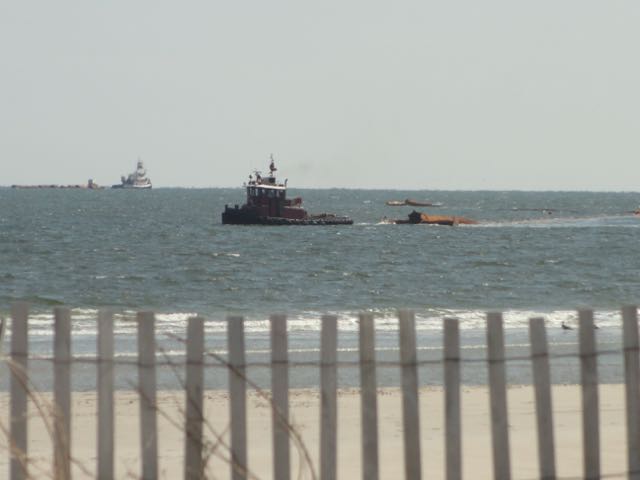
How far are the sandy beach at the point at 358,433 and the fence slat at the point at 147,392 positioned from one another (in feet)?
5.42

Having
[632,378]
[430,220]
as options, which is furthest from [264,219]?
[632,378]

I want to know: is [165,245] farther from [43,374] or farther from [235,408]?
[235,408]

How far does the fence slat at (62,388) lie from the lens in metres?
6.44

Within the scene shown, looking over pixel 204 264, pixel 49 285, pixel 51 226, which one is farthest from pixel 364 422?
pixel 51 226

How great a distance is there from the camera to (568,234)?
8606cm

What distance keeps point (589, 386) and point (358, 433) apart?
5.30 metres

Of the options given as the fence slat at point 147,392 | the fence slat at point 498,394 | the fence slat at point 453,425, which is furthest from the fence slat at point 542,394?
the fence slat at point 147,392

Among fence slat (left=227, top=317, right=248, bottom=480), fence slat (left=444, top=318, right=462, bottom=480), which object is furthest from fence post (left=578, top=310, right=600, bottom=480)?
fence slat (left=227, top=317, right=248, bottom=480)

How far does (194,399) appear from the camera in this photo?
6.46 meters

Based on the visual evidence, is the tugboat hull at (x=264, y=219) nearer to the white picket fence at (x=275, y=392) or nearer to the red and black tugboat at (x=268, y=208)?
the red and black tugboat at (x=268, y=208)

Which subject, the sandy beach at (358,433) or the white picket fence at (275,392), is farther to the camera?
the sandy beach at (358,433)

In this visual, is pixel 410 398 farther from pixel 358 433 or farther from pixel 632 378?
pixel 358 433

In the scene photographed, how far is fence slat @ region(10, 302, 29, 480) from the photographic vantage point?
6465mm

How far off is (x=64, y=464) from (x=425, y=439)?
550 centimetres
